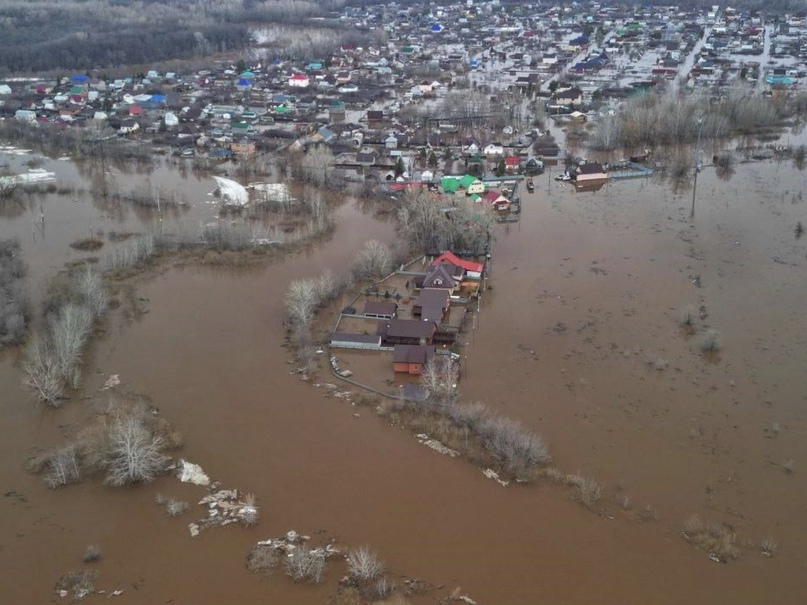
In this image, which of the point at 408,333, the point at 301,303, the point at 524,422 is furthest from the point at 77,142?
the point at 524,422

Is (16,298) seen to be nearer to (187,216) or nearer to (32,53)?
(187,216)

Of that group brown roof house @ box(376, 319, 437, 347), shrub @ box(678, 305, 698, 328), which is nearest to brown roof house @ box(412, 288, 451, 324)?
brown roof house @ box(376, 319, 437, 347)

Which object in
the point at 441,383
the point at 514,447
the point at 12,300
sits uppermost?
the point at 12,300

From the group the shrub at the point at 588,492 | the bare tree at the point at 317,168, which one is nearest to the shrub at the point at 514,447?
the shrub at the point at 588,492

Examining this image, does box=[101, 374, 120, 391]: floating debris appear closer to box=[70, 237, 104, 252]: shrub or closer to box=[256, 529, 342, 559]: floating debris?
box=[256, 529, 342, 559]: floating debris

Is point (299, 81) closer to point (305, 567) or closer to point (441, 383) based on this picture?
point (441, 383)

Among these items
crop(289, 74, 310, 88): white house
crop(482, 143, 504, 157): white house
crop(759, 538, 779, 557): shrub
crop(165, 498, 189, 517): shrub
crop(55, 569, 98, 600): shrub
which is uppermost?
crop(289, 74, 310, 88): white house

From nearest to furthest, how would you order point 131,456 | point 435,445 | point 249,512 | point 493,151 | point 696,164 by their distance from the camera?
1. point 249,512
2. point 131,456
3. point 435,445
4. point 696,164
5. point 493,151
